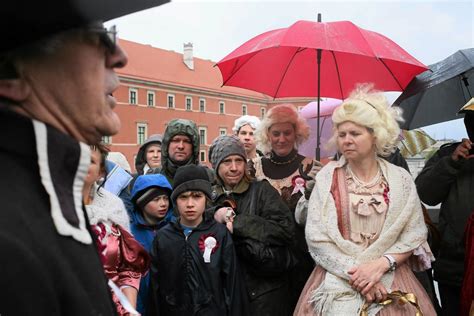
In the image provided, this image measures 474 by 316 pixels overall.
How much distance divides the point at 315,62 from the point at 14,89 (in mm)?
3775

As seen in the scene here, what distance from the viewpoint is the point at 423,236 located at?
3160 mm

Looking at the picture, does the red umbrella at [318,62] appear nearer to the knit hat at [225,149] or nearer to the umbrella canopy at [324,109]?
the knit hat at [225,149]

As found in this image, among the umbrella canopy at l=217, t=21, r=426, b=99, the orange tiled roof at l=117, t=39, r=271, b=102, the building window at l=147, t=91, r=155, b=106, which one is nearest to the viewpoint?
the umbrella canopy at l=217, t=21, r=426, b=99

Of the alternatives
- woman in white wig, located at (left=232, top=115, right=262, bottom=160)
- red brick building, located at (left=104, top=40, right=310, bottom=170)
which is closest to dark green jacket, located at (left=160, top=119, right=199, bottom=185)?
woman in white wig, located at (left=232, top=115, right=262, bottom=160)

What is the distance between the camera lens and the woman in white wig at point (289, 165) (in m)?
3.83

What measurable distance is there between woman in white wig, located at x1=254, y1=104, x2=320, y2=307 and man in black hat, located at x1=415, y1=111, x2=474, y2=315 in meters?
0.84

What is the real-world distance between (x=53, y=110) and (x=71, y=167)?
119 mm

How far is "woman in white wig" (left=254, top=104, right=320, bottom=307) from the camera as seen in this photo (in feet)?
12.6

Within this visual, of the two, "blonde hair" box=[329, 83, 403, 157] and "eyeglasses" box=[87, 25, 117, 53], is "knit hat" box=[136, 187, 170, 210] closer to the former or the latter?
"blonde hair" box=[329, 83, 403, 157]

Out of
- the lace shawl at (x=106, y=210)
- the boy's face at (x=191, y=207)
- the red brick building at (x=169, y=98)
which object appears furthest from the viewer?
the red brick building at (x=169, y=98)

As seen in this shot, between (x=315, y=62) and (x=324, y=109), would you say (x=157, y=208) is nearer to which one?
(x=315, y=62)

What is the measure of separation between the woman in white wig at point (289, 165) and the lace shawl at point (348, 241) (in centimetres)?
53

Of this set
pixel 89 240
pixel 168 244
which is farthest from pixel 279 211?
pixel 89 240

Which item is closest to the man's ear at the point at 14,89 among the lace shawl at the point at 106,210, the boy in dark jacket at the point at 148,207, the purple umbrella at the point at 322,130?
the lace shawl at the point at 106,210
